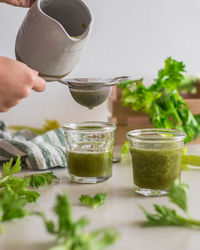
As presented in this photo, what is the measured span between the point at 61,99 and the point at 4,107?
90cm

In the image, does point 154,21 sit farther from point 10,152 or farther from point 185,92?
point 10,152

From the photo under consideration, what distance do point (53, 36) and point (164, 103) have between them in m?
0.60

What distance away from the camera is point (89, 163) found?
40.1 inches

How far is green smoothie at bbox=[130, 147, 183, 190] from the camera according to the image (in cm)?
90

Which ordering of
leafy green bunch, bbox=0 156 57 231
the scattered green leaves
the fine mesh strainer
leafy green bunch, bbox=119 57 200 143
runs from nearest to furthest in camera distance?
leafy green bunch, bbox=0 156 57 231 < the scattered green leaves < the fine mesh strainer < leafy green bunch, bbox=119 57 200 143

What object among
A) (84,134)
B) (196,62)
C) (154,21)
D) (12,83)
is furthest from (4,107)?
(196,62)

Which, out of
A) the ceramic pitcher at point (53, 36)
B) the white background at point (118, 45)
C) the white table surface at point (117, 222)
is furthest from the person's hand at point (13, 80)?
the white background at point (118, 45)

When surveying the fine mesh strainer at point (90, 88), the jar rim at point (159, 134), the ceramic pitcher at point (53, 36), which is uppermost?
the ceramic pitcher at point (53, 36)

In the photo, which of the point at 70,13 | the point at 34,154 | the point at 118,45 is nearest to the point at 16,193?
the point at 34,154

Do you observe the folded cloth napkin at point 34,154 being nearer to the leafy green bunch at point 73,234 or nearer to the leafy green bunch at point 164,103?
the leafy green bunch at point 164,103

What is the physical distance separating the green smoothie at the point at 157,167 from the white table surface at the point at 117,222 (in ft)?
0.11

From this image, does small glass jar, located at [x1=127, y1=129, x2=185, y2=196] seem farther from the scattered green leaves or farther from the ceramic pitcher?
the ceramic pitcher

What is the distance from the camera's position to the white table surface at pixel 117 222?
0.65m

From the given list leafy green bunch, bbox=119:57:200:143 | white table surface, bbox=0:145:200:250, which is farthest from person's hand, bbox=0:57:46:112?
leafy green bunch, bbox=119:57:200:143
